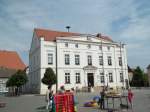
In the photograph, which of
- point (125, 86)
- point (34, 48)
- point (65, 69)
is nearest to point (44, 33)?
point (34, 48)

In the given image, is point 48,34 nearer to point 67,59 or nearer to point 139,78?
point 67,59

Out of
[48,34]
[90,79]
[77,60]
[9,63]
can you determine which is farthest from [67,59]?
[9,63]

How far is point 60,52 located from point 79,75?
19.8ft

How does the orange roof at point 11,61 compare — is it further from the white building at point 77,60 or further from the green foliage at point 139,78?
the green foliage at point 139,78

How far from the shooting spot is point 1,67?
62.1 metres

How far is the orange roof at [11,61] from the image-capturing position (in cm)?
6461

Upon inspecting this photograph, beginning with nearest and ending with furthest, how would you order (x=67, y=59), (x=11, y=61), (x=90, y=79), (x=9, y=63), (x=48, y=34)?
(x=67, y=59), (x=90, y=79), (x=48, y=34), (x=9, y=63), (x=11, y=61)

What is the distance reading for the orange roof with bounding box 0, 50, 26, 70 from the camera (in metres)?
64.6

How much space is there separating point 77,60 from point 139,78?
17735mm

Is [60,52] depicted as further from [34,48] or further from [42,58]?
[34,48]

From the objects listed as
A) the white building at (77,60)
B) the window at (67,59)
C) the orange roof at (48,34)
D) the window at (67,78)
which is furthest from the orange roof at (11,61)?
the window at (67,78)

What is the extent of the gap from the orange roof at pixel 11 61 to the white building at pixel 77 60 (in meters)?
14.9

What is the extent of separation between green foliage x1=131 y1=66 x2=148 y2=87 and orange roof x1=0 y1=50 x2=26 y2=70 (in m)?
31.4

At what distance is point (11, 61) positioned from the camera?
6625 cm
